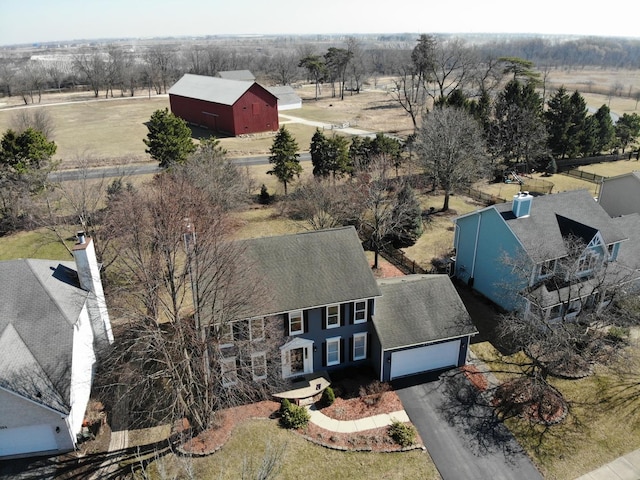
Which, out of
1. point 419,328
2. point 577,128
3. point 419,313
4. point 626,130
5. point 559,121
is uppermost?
point 559,121

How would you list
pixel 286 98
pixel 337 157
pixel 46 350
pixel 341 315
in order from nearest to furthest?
pixel 46 350
pixel 341 315
pixel 337 157
pixel 286 98

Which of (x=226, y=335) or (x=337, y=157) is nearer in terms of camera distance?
(x=226, y=335)

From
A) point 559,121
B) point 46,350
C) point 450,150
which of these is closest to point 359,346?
point 46,350

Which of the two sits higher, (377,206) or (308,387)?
(377,206)

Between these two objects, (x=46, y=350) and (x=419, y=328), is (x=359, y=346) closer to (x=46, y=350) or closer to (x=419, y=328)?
(x=419, y=328)

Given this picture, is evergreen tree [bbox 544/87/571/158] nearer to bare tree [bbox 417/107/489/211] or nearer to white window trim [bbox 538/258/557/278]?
bare tree [bbox 417/107/489/211]

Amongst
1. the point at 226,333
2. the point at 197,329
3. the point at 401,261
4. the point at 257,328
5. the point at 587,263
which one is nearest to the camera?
the point at 197,329

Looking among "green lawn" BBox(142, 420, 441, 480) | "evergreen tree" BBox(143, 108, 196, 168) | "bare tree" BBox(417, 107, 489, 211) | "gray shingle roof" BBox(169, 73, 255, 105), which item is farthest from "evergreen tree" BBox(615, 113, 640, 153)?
"green lawn" BBox(142, 420, 441, 480)

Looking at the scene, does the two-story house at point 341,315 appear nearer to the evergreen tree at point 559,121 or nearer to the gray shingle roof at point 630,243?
the gray shingle roof at point 630,243
